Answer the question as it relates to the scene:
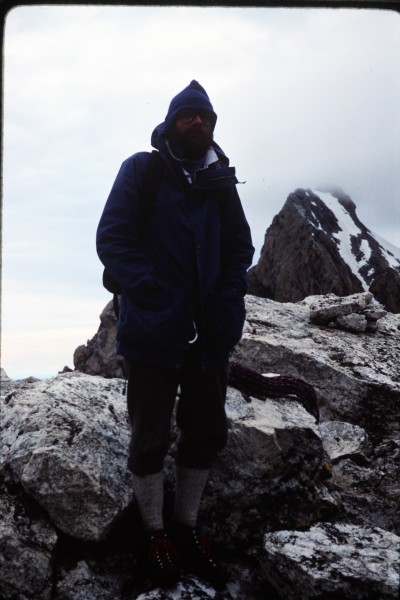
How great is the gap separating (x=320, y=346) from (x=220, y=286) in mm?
4688

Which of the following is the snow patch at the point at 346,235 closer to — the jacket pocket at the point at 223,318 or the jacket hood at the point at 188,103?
the jacket hood at the point at 188,103

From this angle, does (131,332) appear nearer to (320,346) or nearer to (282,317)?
(320,346)

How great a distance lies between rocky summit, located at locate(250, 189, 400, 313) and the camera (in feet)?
293

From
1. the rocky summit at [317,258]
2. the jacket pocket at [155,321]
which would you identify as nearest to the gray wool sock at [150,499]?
the jacket pocket at [155,321]

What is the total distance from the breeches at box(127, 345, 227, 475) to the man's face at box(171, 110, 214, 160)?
1.60m

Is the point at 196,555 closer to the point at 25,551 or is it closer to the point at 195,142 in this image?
the point at 25,551

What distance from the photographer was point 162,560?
395 cm

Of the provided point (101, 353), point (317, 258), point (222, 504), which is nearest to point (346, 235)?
point (317, 258)

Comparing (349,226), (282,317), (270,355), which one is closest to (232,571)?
(270,355)

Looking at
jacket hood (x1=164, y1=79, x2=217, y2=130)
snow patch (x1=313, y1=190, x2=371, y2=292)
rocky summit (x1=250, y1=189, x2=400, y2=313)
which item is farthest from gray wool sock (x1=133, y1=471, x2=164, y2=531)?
snow patch (x1=313, y1=190, x2=371, y2=292)

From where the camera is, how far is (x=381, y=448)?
682 centimetres

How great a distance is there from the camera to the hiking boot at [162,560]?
12.8ft

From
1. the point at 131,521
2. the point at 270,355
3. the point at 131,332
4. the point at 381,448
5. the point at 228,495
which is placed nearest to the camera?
the point at 131,332

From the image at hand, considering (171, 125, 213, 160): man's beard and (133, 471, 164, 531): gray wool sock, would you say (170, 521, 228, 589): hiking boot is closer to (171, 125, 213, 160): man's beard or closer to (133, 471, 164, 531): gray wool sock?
(133, 471, 164, 531): gray wool sock
